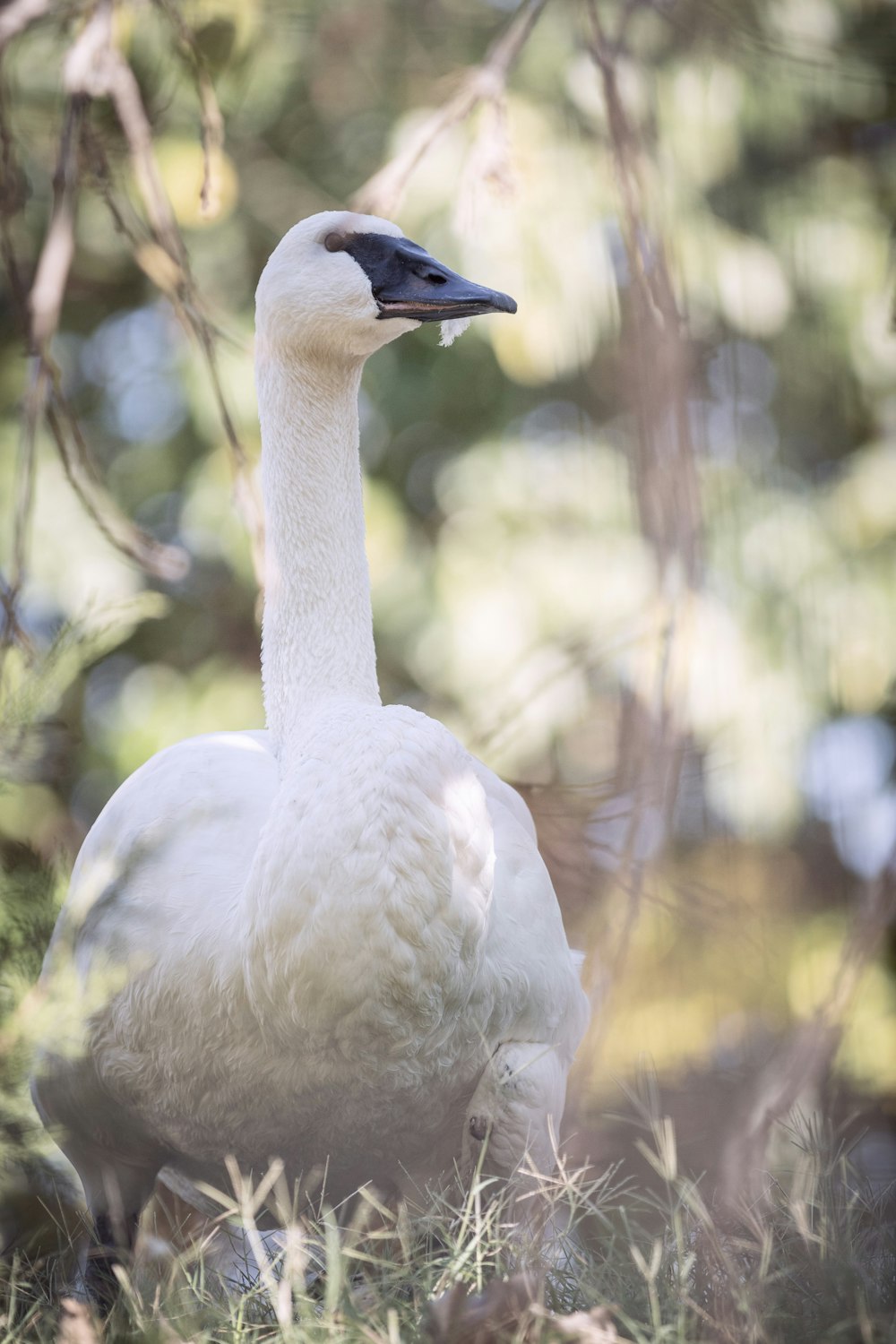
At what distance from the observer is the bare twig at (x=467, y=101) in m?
1.09

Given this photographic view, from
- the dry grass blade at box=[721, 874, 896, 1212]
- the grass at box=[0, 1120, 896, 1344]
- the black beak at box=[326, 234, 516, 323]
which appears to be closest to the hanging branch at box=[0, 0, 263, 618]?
the black beak at box=[326, 234, 516, 323]

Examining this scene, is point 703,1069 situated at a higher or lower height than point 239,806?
lower

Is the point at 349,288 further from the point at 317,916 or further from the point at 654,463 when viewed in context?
the point at 317,916

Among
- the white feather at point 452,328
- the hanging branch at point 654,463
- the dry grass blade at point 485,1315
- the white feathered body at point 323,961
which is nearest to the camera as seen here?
the dry grass blade at point 485,1315

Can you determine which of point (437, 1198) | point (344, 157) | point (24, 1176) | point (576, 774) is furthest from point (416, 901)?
point (344, 157)

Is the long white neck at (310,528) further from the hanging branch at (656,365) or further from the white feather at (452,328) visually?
the hanging branch at (656,365)

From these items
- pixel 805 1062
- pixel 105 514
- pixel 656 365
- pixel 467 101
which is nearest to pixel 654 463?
pixel 656 365

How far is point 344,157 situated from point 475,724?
73 centimetres

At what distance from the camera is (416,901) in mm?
849

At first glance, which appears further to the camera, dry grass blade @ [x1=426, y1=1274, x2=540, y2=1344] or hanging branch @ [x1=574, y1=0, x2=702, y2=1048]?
hanging branch @ [x1=574, y1=0, x2=702, y2=1048]

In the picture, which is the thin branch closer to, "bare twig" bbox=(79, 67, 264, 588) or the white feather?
"bare twig" bbox=(79, 67, 264, 588)

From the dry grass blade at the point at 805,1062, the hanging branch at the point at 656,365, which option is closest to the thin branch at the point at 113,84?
the hanging branch at the point at 656,365

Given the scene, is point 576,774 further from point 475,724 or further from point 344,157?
point 344,157

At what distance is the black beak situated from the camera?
1.02m
